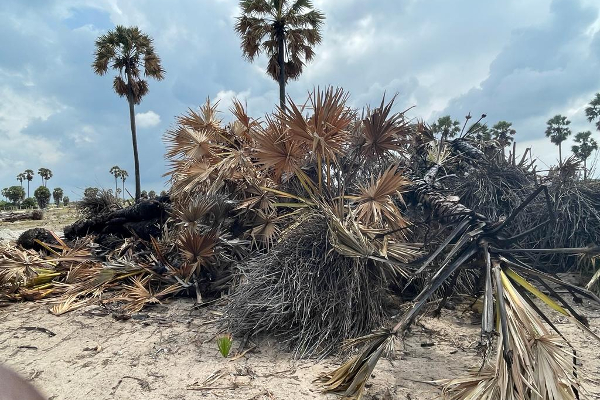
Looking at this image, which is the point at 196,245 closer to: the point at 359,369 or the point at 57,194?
the point at 359,369

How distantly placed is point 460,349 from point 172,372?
2927 mm

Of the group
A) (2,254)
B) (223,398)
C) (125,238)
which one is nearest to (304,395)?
(223,398)

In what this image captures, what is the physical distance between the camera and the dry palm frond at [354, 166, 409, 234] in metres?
4.67

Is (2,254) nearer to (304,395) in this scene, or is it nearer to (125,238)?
(125,238)

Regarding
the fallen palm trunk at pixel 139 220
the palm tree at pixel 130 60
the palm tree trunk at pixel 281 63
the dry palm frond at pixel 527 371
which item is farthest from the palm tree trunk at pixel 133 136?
the dry palm frond at pixel 527 371

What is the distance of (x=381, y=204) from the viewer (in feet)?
15.8

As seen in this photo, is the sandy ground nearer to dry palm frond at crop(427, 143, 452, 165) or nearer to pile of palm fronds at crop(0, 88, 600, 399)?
pile of palm fronds at crop(0, 88, 600, 399)

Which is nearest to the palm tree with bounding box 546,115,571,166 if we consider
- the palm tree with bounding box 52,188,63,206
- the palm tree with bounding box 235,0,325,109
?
the palm tree with bounding box 235,0,325,109

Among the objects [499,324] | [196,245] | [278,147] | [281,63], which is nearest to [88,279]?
[196,245]

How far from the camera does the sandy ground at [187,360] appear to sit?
10.6 feet

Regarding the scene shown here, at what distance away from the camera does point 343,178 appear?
5.75m

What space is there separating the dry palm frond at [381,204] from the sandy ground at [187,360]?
4.24 ft

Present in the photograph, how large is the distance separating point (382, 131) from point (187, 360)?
12.3 ft

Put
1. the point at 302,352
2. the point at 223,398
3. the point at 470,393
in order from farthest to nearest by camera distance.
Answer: the point at 302,352 < the point at 223,398 < the point at 470,393
